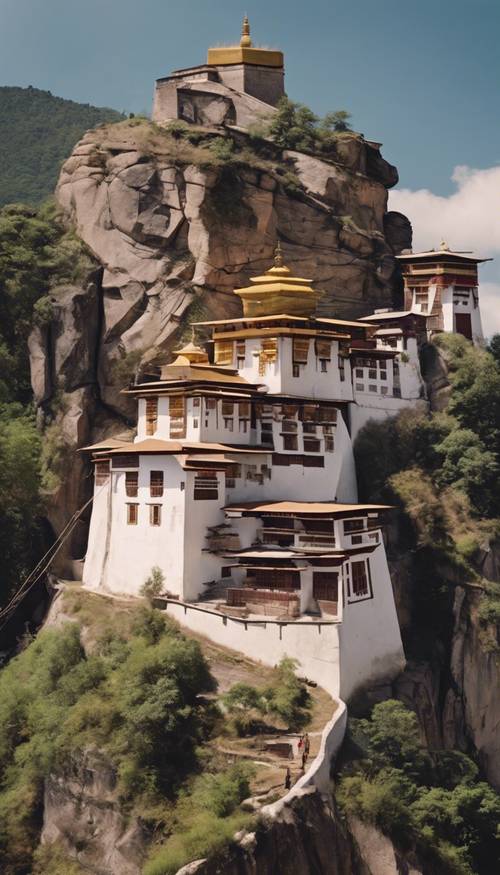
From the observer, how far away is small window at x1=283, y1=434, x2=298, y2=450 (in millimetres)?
52156

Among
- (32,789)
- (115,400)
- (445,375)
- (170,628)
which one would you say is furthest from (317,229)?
(32,789)

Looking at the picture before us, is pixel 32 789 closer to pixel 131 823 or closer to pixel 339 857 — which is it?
pixel 131 823

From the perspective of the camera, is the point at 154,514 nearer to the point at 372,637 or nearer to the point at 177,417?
the point at 177,417

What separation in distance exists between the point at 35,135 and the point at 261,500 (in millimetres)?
61507

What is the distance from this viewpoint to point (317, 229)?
62.7 meters

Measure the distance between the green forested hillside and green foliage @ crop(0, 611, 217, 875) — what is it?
51.4 metres

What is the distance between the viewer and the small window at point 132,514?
161 ft

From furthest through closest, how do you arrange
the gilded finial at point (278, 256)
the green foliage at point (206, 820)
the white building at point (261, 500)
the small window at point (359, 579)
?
the gilded finial at point (278, 256) → the small window at point (359, 579) → the white building at point (261, 500) → the green foliage at point (206, 820)

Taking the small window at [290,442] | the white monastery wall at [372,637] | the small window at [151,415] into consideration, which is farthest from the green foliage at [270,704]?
the small window at [151,415]

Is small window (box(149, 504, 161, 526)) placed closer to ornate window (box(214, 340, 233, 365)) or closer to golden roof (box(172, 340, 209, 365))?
golden roof (box(172, 340, 209, 365))

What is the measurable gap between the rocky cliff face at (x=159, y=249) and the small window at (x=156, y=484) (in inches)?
334

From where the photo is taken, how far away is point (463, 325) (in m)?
65.4

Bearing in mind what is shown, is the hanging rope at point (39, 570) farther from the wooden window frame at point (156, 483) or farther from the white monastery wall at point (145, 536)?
the wooden window frame at point (156, 483)

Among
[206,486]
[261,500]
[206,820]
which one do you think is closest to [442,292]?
[261,500]
